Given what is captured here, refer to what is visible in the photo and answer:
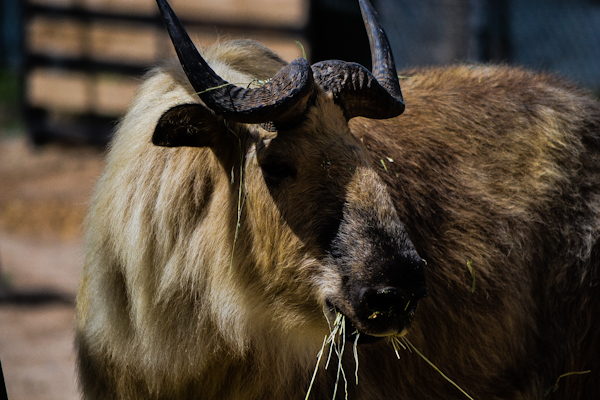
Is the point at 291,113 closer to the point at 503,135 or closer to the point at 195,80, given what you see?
the point at 195,80

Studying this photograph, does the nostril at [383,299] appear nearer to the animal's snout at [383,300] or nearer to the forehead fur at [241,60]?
the animal's snout at [383,300]

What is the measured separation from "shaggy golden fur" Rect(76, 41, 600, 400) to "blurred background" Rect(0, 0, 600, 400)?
9.11 feet

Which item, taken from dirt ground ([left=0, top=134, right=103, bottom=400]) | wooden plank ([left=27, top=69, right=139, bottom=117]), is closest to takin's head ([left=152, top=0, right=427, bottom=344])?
dirt ground ([left=0, top=134, right=103, bottom=400])

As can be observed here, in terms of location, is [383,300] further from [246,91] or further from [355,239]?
[246,91]

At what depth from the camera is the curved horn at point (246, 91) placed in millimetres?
2875

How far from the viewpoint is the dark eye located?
305 centimetres

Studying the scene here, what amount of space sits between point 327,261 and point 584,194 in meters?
1.99

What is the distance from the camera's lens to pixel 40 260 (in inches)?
348

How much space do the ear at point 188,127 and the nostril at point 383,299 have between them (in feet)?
3.42

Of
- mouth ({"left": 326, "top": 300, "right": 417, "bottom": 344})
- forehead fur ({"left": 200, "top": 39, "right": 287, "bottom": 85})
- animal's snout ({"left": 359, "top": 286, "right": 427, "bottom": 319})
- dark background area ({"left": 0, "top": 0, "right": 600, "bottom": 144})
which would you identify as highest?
dark background area ({"left": 0, "top": 0, "right": 600, "bottom": 144})

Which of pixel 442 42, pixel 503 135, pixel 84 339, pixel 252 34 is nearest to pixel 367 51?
pixel 252 34

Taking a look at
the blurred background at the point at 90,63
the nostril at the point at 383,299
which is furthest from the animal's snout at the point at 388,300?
the blurred background at the point at 90,63

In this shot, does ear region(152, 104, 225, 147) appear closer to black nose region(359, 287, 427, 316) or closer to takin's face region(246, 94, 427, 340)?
takin's face region(246, 94, 427, 340)

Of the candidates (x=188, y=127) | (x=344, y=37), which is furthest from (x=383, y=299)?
(x=344, y=37)
